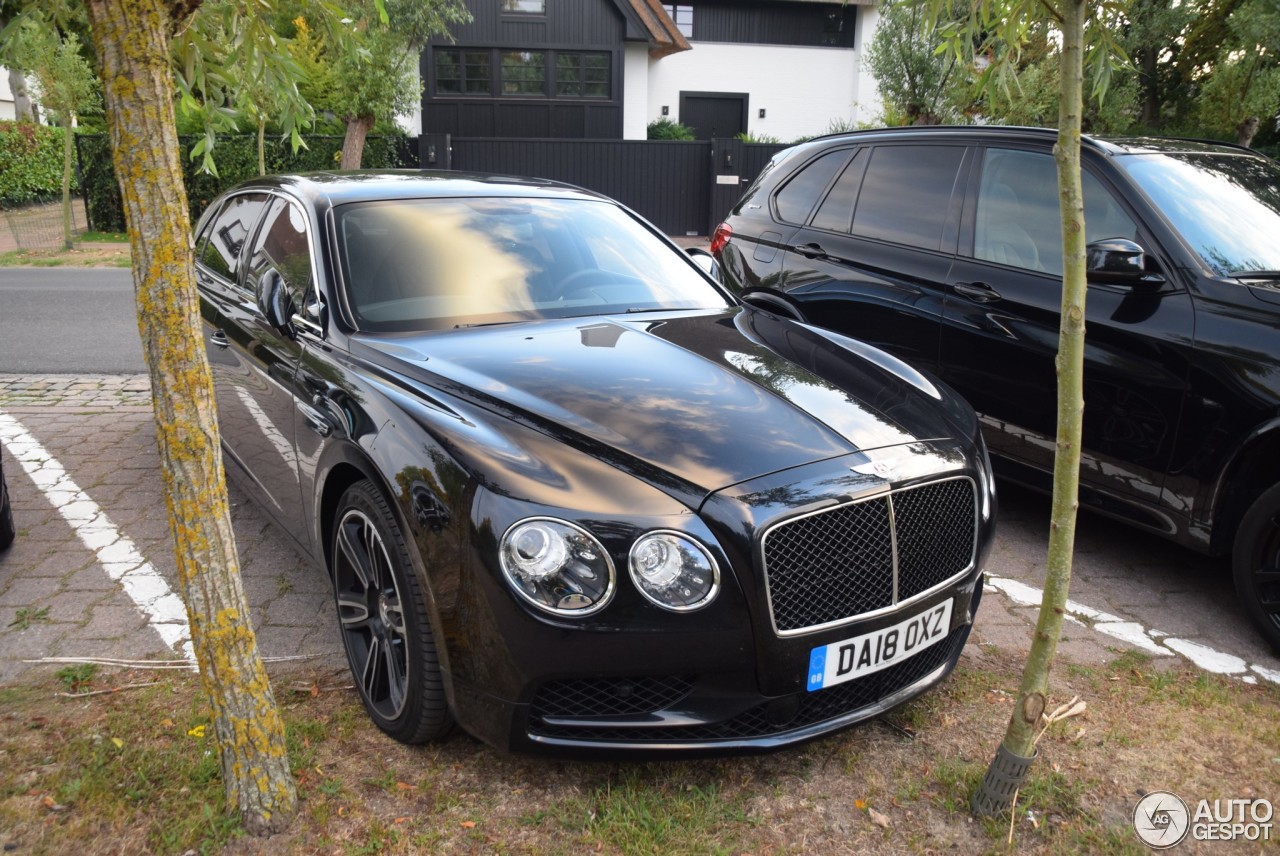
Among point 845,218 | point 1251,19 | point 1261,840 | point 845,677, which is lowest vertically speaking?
point 1261,840

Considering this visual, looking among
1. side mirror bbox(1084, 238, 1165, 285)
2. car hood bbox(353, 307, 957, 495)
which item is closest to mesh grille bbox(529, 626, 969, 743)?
car hood bbox(353, 307, 957, 495)

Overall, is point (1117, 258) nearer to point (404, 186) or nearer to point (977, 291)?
point (977, 291)

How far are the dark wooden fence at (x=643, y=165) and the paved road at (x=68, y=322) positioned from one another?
27.0 feet

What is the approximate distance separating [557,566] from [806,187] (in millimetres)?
4055

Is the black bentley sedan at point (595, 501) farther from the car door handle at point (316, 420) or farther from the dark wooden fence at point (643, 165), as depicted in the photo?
the dark wooden fence at point (643, 165)

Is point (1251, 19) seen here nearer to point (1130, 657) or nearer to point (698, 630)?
point (1130, 657)

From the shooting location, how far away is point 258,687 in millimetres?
2500

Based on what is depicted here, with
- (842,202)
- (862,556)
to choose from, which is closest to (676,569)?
(862,556)

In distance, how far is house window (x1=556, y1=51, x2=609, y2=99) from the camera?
85.3 ft

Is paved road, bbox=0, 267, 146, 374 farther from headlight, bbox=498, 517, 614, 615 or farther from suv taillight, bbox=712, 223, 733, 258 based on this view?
headlight, bbox=498, 517, 614, 615

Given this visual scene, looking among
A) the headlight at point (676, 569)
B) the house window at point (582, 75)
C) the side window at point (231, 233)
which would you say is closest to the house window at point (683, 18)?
the house window at point (582, 75)

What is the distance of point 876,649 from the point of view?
2.68m

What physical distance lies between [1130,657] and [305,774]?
2810mm

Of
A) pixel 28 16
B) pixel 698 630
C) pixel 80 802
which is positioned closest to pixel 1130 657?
pixel 698 630
